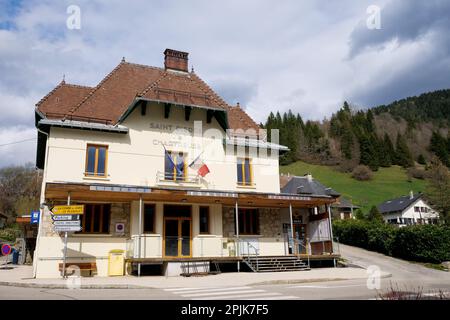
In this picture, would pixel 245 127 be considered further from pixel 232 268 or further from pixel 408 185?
pixel 408 185

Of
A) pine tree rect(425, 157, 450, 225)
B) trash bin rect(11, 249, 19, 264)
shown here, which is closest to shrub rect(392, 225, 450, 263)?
pine tree rect(425, 157, 450, 225)

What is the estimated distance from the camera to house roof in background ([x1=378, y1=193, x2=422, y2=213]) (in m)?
68.3

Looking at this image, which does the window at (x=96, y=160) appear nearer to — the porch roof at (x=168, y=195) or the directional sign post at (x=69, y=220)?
the porch roof at (x=168, y=195)

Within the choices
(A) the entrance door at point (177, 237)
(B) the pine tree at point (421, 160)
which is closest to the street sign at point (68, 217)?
(A) the entrance door at point (177, 237)

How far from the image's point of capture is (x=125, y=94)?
2284cm

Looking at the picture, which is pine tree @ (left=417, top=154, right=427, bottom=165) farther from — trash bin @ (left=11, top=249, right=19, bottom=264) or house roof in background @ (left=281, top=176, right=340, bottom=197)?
trash bin @ (left=11, top=249, right=19, bottom=264)

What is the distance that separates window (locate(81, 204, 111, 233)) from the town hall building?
0.05 metres

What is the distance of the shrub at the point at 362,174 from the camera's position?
3474 inches

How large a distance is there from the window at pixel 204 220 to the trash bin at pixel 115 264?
434cm

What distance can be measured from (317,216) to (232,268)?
6.35m

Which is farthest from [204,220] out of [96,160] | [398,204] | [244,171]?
[398,204]

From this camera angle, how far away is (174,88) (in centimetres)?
2252

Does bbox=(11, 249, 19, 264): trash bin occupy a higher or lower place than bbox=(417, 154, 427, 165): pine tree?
lower
